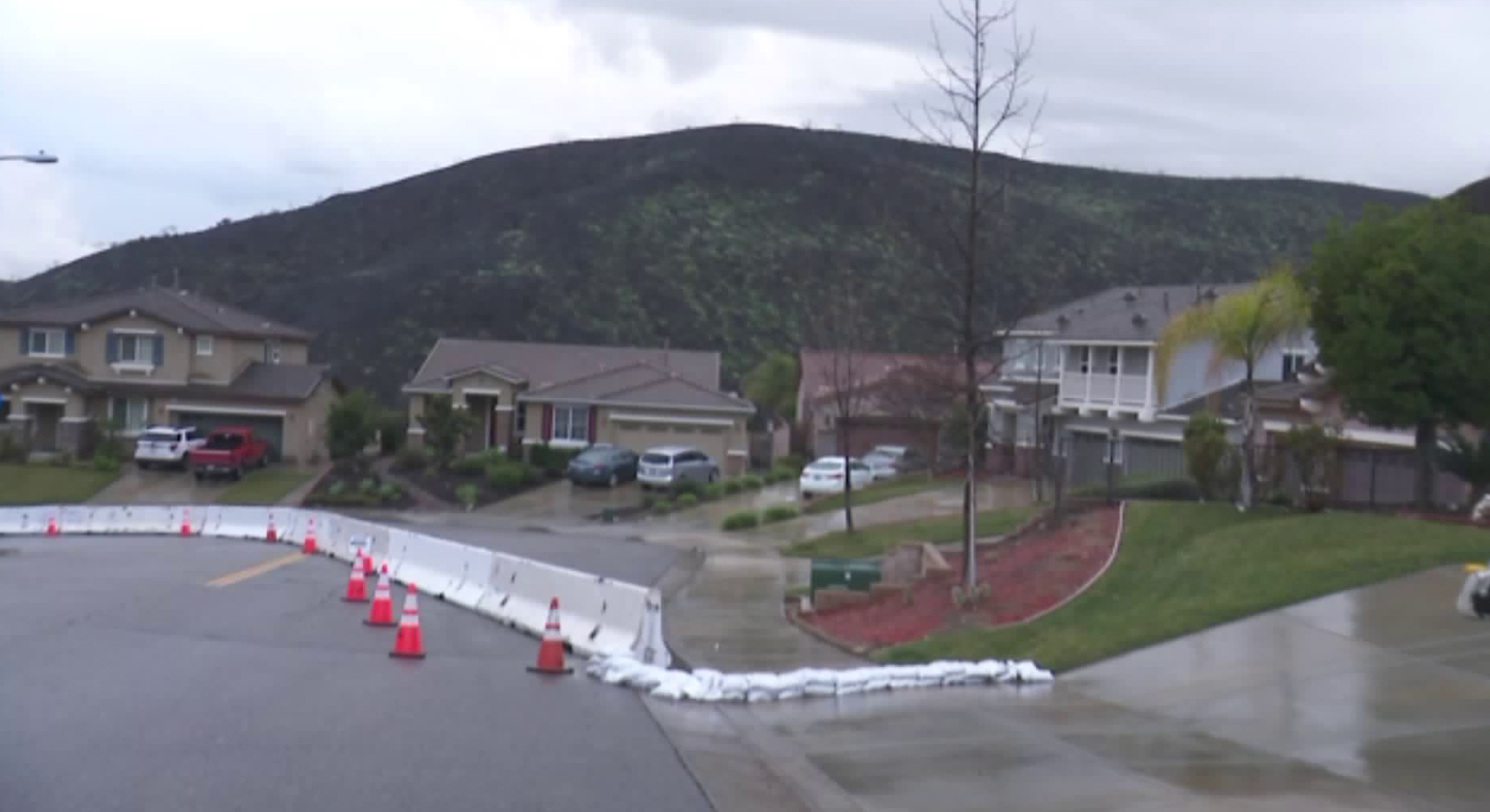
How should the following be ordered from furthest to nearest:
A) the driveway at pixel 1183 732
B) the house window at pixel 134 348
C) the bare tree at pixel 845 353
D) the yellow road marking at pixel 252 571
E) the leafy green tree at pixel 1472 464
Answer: the house window at pixel 134 348 < the bare tree at pixel 845 353 < the leafy green tree at pixel 1472 464 < the yellow road marking at pixel 252 571 < the driveway at pixel 1183 732

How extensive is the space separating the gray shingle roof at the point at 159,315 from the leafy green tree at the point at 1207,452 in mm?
42281

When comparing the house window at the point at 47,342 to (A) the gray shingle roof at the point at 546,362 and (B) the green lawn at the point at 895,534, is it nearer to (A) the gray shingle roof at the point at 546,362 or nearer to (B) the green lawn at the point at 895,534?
(A) the gray shingle roof at the point at 546,362

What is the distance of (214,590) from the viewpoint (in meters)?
24.5

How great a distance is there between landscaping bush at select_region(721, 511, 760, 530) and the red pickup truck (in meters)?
18.5

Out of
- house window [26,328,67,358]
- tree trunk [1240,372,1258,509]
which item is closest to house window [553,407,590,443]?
house window [26,328,67,358]

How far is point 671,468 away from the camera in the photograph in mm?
57344

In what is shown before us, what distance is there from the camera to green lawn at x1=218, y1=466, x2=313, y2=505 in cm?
5409

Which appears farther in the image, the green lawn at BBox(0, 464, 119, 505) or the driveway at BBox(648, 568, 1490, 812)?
the green lawn at BBox(0, 464, 119, 505)

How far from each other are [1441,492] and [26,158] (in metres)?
24.9

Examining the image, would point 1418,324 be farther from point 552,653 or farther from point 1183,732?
point 552,653

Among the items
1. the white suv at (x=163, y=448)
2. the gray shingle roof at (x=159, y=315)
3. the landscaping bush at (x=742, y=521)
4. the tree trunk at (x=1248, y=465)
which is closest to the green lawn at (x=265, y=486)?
the white suv at (x=163, y=448)

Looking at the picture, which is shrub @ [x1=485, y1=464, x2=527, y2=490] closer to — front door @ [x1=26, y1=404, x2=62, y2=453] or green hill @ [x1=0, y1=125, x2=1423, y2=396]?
front door @ [x1=26, y1=404, x2=62, y2=453]

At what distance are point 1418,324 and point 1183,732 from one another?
1574 centimetres

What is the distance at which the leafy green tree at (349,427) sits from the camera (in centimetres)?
6009
